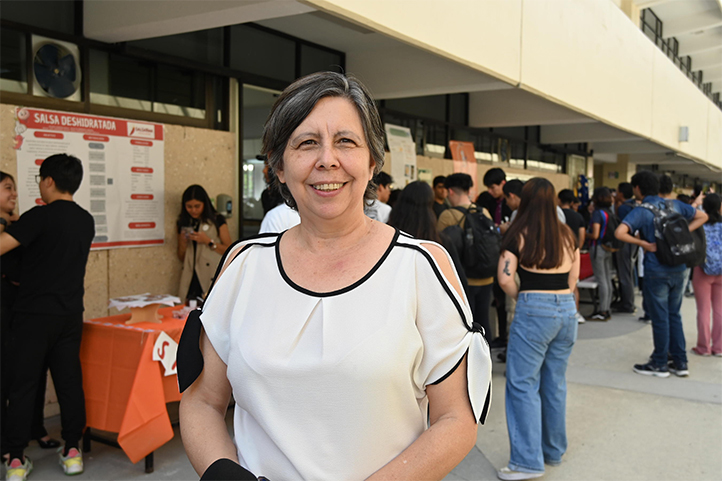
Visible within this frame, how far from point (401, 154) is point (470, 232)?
306cm

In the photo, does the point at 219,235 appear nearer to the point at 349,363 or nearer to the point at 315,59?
the point at 315,59

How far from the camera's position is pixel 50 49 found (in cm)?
446

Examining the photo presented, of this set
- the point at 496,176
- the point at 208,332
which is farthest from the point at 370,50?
the point at 208,332

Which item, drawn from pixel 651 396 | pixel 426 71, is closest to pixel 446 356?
pixel 651 396

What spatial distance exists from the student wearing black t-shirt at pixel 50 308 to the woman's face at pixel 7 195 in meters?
0.22

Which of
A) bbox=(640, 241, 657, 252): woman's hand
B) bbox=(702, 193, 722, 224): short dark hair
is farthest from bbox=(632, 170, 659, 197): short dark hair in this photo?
bbox=(702, 193, 722, 224): short dark hair

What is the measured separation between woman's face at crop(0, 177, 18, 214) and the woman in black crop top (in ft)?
10.4

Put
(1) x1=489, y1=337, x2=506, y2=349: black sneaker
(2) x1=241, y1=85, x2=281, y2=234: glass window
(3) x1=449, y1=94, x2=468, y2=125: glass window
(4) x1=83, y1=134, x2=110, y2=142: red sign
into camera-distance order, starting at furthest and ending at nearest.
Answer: (3) x1=449, y1=94, x2=468, y2=125: glass window → (1) x1=489, y1=337, x2=506, y2=349: black sneaker → (2) x1=241, y1=85, x2=281, y2=234: glass window → (4) x1=83, y1=134, x2=110, y2=142: red sign

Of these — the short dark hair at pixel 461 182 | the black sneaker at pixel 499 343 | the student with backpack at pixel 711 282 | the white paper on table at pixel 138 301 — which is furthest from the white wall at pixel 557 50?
the black sneaker at pixel 499 343

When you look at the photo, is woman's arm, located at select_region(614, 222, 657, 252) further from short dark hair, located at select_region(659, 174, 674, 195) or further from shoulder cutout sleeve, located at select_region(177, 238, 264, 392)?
shoulder cutout sleeve, located at select_region(177, 238, 264, 392)

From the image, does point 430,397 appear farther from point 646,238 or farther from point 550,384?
point 646,238

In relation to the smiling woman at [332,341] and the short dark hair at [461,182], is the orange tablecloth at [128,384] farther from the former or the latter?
the short dark hair at [461,182]

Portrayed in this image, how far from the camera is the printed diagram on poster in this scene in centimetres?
794

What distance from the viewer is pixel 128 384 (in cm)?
368
